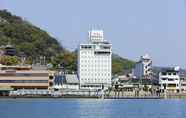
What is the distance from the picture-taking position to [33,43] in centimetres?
16625

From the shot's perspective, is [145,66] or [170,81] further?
[145,66]

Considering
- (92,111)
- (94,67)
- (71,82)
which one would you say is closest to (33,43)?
(71,82)

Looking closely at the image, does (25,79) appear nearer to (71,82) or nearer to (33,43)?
(71,82)

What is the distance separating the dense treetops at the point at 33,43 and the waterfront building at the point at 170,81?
2674 cm

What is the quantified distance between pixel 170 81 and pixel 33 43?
49.3 metres

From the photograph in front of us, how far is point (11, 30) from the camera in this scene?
561 ft

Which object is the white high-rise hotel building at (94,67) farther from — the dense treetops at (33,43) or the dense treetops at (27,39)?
the dense treetops at (27,39)

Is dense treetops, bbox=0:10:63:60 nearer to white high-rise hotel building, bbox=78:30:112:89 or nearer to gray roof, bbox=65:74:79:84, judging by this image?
gray roof, bbox=65:74:79:84

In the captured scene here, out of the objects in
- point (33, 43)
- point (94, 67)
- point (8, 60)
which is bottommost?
point (94, 67)

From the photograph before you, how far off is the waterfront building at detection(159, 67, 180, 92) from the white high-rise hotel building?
36.1 ft

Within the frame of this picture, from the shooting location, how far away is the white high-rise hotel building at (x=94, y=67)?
427 feet

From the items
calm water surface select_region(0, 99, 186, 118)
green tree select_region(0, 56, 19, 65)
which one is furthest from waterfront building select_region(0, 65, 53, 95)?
calm water surface select_region(0, 99, 186, 118)

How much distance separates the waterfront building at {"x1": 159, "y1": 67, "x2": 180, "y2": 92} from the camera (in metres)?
128

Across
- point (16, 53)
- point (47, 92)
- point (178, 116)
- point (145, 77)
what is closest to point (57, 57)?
point (16, 53)
